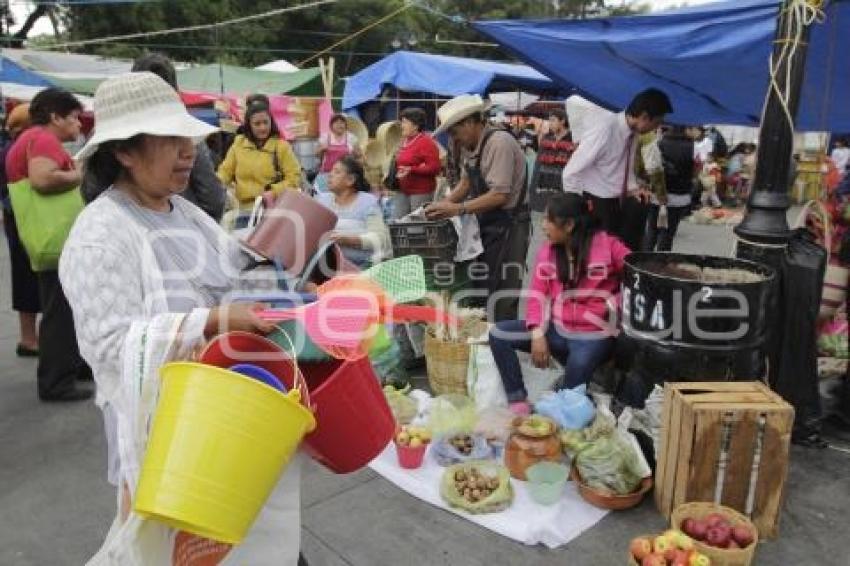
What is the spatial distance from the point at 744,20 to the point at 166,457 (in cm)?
402

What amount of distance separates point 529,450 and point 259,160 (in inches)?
124

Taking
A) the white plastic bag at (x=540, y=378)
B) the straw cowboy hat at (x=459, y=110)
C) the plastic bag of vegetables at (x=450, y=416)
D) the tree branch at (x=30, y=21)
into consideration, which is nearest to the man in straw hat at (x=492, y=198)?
the straw cowboy hat at (x=459, y=110)

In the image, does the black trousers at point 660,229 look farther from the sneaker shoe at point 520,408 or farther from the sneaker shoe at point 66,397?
the sneaker shoe at point 66,397

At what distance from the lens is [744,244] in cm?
335

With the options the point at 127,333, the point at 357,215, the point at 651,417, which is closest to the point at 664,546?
the point at 651,417

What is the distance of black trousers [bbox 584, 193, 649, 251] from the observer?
5.18 m

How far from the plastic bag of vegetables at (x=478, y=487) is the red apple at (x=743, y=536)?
3.07ft

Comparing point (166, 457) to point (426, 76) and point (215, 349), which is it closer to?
point (215, 349)

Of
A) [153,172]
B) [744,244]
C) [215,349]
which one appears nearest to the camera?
[215,349]

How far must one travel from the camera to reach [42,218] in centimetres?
373

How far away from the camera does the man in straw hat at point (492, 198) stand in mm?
4316

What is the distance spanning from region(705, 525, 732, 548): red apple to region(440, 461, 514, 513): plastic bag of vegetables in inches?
33.9

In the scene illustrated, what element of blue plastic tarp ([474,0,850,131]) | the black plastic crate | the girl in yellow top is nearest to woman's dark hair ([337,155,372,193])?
the black plastic crate

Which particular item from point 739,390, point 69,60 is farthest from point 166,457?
point 69,60
